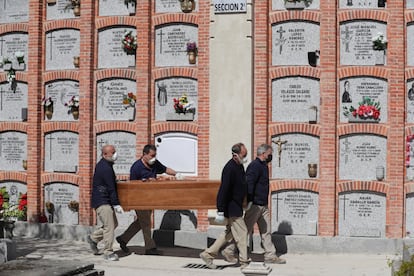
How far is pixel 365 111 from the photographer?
1343cm

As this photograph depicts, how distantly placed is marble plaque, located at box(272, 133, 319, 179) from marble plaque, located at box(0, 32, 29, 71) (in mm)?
5560

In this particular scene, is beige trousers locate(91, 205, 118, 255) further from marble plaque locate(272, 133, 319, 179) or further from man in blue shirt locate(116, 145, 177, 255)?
marble plaque locate(272, 133, 319, 179)

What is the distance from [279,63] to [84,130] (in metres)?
4.01

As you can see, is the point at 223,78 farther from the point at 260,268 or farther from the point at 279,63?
the point at 260,268

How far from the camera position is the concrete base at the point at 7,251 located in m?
12.0

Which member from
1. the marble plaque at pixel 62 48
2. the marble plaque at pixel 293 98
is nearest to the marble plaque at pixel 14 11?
the marble plaque at pixel 62 48

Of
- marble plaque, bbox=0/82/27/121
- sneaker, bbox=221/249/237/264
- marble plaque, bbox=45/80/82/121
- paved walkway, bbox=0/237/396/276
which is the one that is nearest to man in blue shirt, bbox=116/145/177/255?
paved walkway, bbox=0/237/396/276

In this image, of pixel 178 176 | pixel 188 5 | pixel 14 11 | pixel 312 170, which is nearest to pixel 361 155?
pixel 312 170

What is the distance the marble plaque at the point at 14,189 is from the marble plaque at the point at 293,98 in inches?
213

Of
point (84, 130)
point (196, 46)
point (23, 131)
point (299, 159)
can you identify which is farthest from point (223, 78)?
point (23, 131)

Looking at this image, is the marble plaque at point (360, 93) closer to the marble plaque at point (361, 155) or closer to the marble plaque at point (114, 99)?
the marble plaque at point (361, 155)

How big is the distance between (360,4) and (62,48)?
5882 millimetres

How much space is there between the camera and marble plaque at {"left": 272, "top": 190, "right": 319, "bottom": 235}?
13.6 meters

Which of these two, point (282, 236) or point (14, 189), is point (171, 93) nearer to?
point (282, 236)
